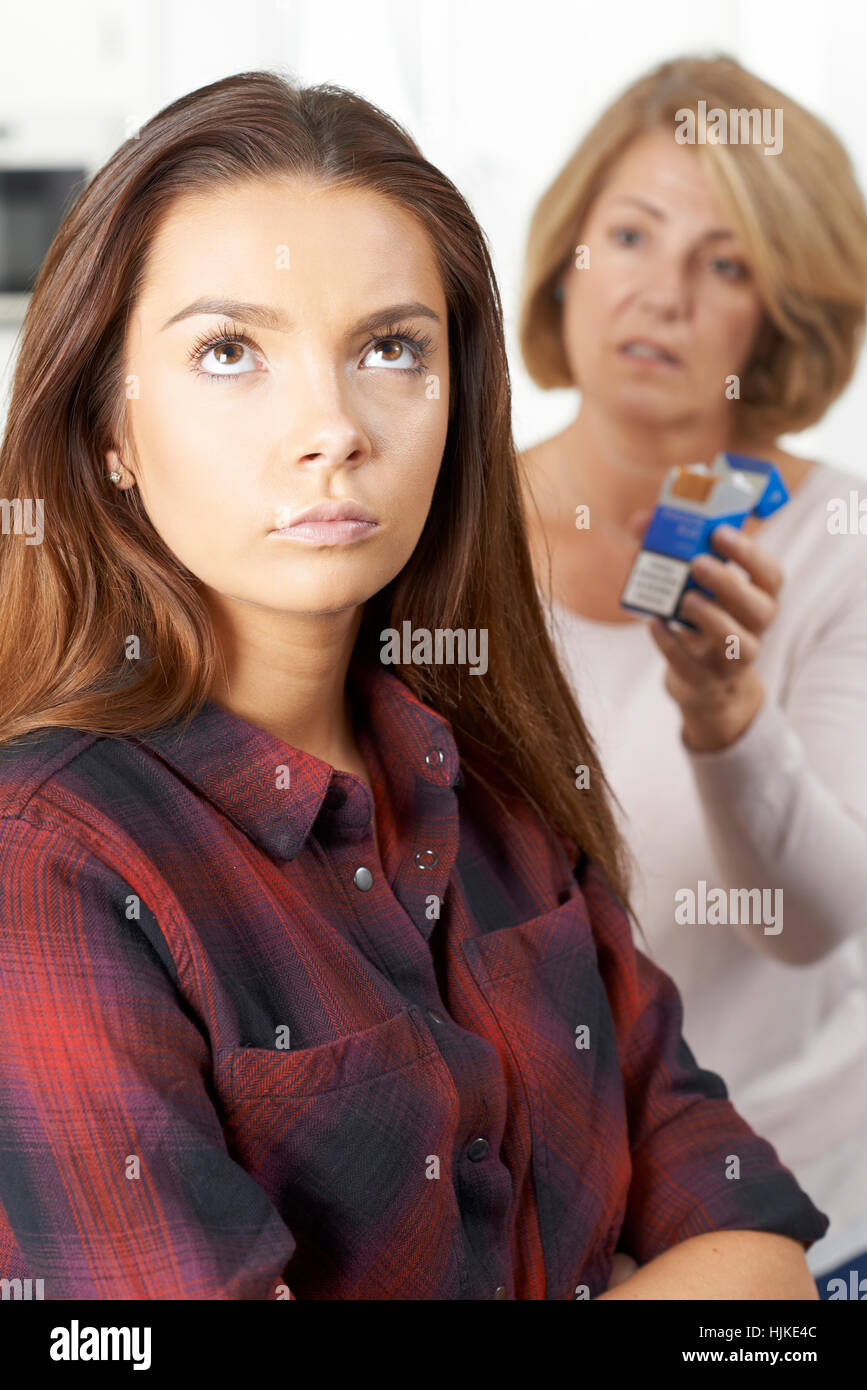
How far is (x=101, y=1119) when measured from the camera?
2.24ft

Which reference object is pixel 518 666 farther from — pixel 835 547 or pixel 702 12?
pixel 702 12

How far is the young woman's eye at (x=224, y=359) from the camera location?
81cm

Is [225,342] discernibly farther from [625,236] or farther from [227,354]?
[625,236]

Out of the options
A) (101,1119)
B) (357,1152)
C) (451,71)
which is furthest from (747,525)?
(101,1119)

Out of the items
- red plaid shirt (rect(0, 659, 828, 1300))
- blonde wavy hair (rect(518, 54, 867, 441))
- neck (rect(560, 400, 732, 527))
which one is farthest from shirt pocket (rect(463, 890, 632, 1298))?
blonde wavy hair (rect(518, 54, 867, 441))

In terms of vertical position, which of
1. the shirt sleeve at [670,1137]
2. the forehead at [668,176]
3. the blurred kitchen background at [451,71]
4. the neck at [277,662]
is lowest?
the shirt sleeve at [670,1137]

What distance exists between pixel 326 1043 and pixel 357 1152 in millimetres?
64

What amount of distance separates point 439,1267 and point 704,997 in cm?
93

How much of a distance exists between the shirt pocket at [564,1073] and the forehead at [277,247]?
425mm

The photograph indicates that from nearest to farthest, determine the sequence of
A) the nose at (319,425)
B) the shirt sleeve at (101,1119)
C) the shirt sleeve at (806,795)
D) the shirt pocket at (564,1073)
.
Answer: the shirt sleeve at (101,1119) → the nose at (319,425) → the shirt pocket at (564,1073) → the shirt sleeve at (806,795)

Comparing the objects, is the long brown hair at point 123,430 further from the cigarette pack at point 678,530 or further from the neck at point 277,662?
the cigarette pack at point 678,530

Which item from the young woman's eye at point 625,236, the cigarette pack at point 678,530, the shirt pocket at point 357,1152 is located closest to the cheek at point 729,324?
the young woman's eye at point 625,236

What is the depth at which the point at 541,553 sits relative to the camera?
1.70 m

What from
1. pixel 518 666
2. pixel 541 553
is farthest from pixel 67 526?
pixel 541 553
